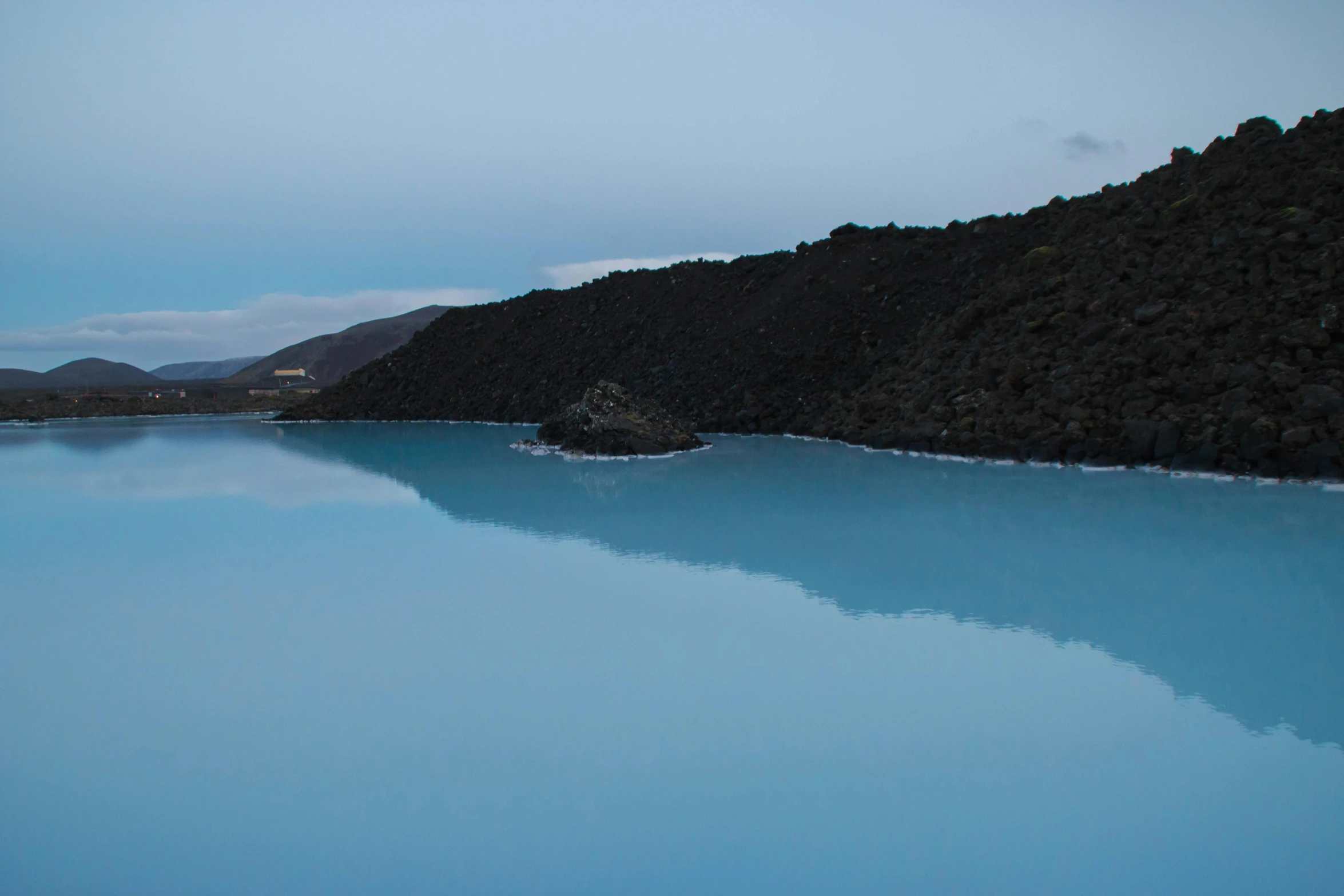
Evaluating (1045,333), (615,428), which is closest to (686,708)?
(615,428)

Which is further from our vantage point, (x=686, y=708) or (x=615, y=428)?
(x=615, y=428)

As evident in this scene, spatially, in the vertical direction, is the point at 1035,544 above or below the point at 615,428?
below

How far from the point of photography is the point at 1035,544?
24.5 ft

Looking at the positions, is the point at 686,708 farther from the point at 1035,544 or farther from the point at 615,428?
the point at 615,428

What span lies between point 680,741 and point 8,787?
95.1 inches

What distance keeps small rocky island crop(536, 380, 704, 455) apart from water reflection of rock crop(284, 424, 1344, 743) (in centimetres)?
219

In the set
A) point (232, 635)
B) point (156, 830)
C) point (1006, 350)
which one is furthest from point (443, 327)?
point (156, 830)

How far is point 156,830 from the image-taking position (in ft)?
9.50

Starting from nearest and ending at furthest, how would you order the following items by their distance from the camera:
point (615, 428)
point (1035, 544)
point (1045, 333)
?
point (1035, 544), point (1045, 333), point (615, 428)

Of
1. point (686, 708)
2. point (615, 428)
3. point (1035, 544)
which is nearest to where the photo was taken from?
point (686, 708)

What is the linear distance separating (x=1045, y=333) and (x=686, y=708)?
14753 millimetres

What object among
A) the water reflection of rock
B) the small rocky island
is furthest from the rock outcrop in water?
the small rocky island

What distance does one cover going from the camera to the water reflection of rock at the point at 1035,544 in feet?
15.1

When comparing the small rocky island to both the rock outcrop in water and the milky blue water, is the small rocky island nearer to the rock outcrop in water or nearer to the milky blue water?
the rock outcrop in water
